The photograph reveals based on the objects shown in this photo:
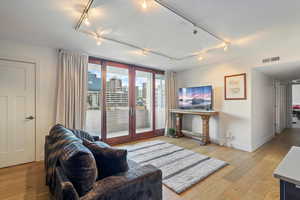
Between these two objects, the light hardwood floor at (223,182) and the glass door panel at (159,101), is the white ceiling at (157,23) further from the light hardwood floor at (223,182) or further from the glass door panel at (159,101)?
the light hardwood floor at (223,182)

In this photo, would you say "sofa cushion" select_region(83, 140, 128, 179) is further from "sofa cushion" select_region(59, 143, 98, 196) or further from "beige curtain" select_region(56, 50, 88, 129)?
"beige curtain" select_region(56, 50, 88, 129)

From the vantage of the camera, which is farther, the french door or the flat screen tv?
the flat screen tv

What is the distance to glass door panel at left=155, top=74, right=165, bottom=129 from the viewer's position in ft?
17.3

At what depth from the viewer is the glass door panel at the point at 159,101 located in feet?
17.3

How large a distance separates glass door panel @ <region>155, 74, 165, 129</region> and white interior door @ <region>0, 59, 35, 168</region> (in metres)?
3.52

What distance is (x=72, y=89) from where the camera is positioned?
3.32 m

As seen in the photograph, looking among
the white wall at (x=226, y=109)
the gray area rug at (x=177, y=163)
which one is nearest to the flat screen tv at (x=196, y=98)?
the white wall at (x=226, y=109)

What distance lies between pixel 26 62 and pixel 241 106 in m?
5.15

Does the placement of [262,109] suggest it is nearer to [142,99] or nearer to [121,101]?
[142,99]

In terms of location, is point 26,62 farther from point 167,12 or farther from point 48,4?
point 167,12

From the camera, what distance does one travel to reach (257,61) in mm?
3531

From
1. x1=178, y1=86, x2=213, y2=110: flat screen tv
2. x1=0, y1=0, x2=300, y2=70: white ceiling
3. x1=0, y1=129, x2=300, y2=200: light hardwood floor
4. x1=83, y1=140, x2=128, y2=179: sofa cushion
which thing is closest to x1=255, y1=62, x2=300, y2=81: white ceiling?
x1=0, y1=0, x2=300, y2=70: white ceiling

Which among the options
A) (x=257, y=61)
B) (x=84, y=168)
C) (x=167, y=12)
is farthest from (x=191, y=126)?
(x=84, y=168)

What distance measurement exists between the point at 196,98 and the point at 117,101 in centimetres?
249
